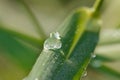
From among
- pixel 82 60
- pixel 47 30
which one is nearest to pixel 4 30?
pixel 47 30

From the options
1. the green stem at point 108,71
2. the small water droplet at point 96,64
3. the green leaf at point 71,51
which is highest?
the green leaf at point 71,51

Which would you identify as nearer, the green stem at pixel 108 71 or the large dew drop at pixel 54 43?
the large dew drop at pixel 54 43

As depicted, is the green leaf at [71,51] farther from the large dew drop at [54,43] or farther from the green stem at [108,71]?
the green stem at [108,71]

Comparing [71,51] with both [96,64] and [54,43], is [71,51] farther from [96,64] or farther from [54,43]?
[96,64]

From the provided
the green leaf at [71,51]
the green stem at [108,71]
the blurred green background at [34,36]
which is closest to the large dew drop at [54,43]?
the green leaf at [71,51]

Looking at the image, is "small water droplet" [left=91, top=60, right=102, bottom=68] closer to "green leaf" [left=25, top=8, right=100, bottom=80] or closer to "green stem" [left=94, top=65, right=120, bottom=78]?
"green stem" [left=94, top=65, right=120, bottom=78]
